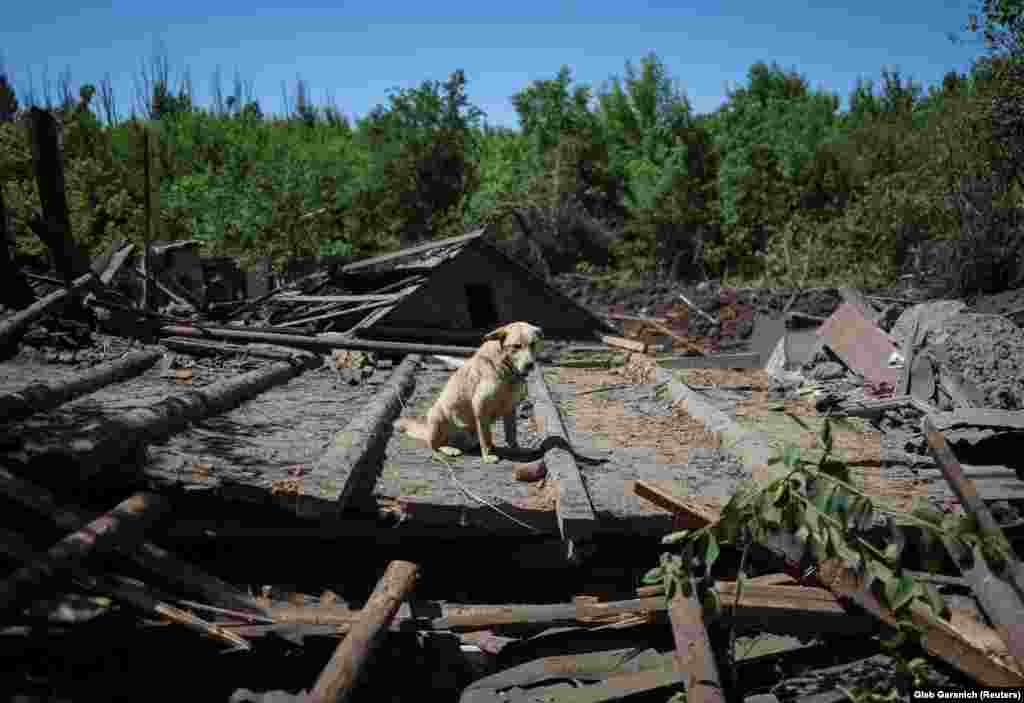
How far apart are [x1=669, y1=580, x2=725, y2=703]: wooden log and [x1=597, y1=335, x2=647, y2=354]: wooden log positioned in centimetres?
645

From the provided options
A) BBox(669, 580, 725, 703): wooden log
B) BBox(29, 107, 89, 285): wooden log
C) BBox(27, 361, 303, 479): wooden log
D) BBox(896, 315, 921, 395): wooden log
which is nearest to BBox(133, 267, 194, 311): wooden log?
BBox(29, 107, 89, 285): wooden log

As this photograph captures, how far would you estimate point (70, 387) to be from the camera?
485 cm

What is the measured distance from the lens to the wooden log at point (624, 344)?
9.45m

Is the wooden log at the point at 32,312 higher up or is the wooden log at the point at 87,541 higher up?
the wooden log at the point at 32,312

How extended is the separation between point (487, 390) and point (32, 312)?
376 cm

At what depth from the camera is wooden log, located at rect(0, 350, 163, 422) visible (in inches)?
163

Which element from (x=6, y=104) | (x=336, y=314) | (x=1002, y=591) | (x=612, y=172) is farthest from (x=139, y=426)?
(x=612, y=172)

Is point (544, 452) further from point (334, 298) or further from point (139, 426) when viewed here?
point (334, 298)

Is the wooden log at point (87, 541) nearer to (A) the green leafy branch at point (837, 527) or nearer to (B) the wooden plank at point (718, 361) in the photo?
(A) the green leafy branch at point (837, 527)

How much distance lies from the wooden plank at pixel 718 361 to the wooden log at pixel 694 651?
7.70 m

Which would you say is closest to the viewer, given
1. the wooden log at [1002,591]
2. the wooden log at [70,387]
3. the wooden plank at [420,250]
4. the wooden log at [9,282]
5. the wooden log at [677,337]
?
the wooden log at [1002,591]

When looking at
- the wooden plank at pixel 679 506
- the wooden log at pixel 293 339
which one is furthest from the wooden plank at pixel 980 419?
the wooden log at pixel 293 339

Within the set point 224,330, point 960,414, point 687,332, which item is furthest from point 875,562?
point 687,332

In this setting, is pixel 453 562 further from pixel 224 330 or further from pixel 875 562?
pixel 224 330
